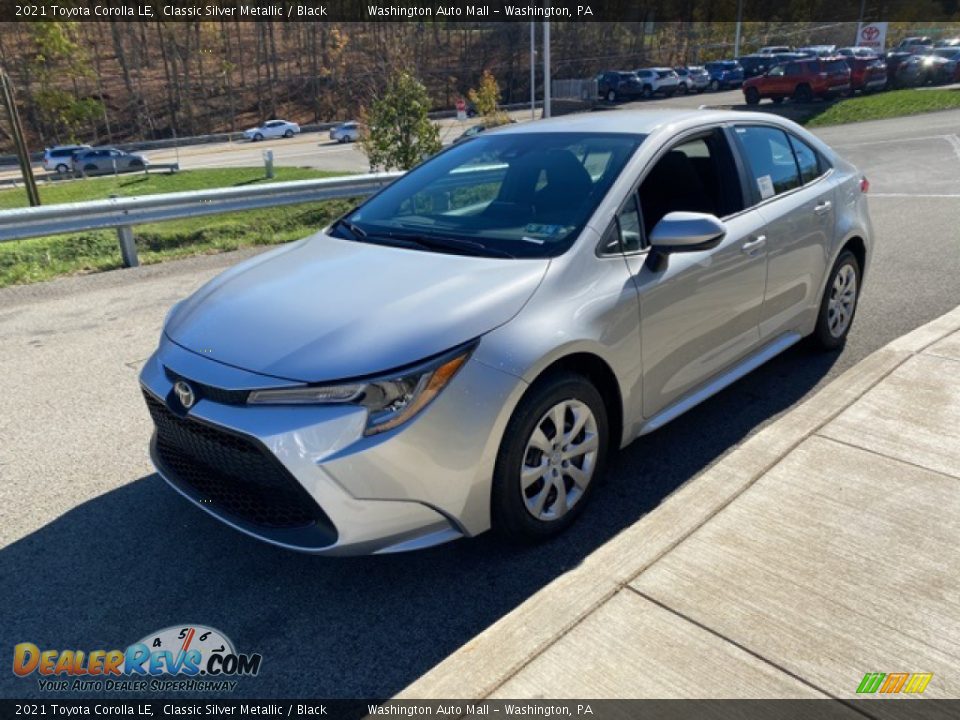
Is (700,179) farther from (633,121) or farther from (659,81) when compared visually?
(659,81)

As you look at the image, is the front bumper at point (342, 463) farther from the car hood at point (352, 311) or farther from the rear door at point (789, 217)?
the rear door at point (789, 217)

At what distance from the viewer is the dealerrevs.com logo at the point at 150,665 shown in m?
2.51

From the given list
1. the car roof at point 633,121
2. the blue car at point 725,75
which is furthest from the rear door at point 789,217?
the blue car at point 725,75

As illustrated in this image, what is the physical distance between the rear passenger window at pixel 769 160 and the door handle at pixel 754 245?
0.30 m

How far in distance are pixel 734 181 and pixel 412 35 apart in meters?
68.7

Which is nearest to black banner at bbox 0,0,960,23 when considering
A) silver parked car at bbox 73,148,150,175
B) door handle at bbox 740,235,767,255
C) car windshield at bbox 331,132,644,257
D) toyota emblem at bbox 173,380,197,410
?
silver parked car at bbox 73,148,150,175

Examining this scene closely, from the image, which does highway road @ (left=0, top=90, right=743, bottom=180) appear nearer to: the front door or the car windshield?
the car windshield

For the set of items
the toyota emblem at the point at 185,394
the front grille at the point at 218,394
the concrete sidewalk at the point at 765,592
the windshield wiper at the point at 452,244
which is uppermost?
the windshield wiper at the point at 452,244

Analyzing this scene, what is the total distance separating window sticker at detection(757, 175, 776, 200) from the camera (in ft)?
13.6

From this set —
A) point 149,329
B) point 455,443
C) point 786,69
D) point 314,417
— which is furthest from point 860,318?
point 786,69

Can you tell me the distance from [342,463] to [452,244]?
1.30 m

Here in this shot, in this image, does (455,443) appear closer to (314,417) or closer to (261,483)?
(314,417)

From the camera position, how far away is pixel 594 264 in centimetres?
316

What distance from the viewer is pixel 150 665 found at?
2578mm
